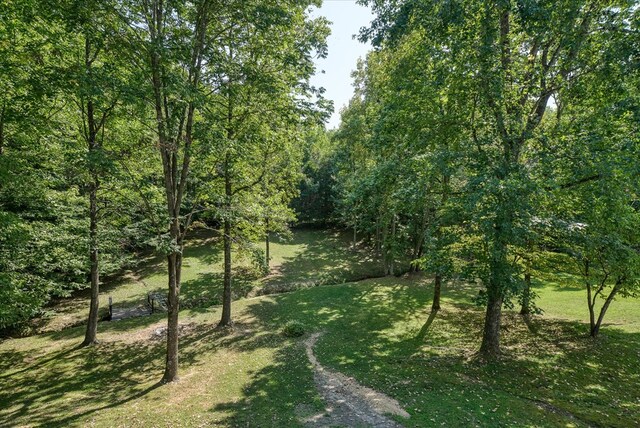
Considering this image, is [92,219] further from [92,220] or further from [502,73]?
[502,73]

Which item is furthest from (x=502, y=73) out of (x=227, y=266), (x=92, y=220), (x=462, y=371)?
(x=92, y=220)

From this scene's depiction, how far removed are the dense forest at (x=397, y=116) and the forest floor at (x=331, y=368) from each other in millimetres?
1501

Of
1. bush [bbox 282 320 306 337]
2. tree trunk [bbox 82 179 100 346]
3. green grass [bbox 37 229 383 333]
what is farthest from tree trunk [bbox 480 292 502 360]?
tree trunk [bbox 82 179 100 346]

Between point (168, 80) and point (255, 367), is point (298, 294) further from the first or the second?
point (168, 80)

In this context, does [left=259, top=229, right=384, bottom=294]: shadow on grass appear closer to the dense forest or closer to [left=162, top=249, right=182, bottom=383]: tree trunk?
[left=162, top=249, right=182, bottom=383]: tree trunk

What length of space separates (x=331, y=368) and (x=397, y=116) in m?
10.0

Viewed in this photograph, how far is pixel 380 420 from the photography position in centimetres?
800

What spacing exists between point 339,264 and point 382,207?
979 cm

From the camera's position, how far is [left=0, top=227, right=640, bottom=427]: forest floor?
851cm

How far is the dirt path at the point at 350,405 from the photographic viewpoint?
795 centimetres

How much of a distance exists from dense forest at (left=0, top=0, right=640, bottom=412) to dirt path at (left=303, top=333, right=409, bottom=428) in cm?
438

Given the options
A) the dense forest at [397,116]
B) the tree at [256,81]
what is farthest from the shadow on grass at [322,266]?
the dense forest at [397,116]

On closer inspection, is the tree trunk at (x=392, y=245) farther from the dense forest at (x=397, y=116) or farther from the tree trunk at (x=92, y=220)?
the tree trunk at (x=92, y=220)

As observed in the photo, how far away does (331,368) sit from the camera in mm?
11438
